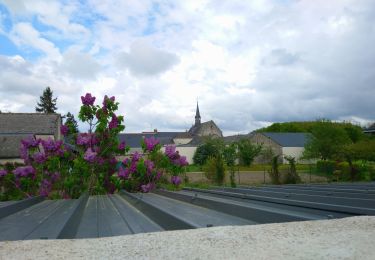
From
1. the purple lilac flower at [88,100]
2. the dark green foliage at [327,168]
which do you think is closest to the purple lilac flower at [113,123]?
the purple lilac flower at [88,100]

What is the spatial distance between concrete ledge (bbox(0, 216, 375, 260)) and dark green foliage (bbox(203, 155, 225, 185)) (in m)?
16.1

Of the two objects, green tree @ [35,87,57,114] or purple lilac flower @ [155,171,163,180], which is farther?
green tree @ [35,87,57,114]

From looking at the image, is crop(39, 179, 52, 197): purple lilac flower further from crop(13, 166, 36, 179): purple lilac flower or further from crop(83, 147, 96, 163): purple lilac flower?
crop(83, 147, 96, 163): purple lilac flower

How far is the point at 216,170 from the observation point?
1986 centimetres

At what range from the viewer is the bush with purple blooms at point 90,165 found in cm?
848

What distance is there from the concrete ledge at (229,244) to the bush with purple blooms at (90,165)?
18.1ft

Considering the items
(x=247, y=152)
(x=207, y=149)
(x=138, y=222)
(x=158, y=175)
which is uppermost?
(x=207, y=149)

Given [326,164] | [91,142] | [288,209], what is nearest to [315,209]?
Answer: [288,209]

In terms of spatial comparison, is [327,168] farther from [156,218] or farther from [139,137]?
[139,137]

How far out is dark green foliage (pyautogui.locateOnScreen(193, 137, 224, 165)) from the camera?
5181cm

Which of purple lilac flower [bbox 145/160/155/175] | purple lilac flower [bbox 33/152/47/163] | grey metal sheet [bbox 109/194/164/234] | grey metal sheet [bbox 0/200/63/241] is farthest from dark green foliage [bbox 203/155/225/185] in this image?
grey metal sheet [bbox 0/200/63/241]

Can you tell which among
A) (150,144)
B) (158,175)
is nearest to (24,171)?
(150,144)

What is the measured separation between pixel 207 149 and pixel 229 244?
165 feet

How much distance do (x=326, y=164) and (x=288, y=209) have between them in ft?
85.3
